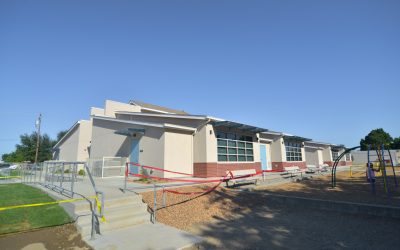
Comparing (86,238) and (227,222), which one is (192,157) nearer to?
(227,222)

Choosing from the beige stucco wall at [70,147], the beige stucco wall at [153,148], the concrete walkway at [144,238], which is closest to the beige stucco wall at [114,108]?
the beige stucco wall at [70,147]

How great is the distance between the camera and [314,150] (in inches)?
1287

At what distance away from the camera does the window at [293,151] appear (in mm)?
25138

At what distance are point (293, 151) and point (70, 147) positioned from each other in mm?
26631

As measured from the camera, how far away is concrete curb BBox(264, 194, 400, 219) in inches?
272

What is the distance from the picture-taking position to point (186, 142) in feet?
52.1

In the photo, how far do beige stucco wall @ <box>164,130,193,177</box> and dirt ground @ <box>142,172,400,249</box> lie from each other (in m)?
5.68

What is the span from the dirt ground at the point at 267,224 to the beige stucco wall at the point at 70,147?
21451 millimetres

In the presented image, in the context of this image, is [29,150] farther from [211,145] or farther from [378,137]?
[378,137]

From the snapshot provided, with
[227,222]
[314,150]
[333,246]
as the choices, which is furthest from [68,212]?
[314,150]

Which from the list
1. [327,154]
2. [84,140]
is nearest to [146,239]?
[84,140]

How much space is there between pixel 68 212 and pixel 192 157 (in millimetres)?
10023

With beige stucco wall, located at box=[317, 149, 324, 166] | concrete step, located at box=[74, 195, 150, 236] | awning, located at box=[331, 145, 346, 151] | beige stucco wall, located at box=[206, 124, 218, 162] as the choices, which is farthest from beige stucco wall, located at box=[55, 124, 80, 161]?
awning, located at box=[331, 145, 346, 151]

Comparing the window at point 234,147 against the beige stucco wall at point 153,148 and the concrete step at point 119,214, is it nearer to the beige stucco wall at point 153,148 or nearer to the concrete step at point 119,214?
the beige stucco wall at point 153,148
